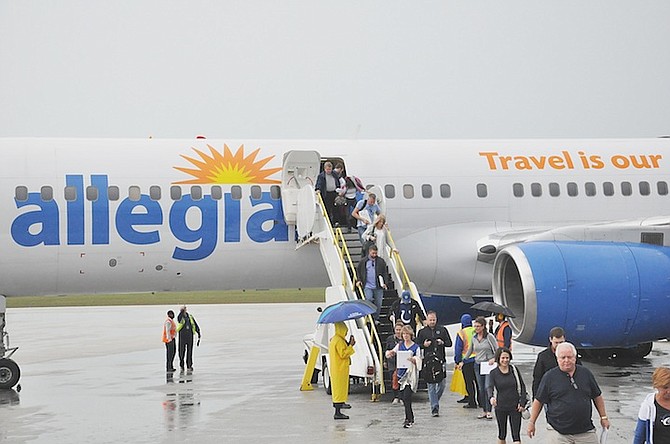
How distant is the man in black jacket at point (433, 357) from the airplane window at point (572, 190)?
6320mm

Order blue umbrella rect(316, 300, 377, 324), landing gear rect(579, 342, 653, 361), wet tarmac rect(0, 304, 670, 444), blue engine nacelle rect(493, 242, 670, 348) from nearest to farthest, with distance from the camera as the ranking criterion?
wet tarmac rect(0, 304, 670, 444) < blue umbrella rect(316, 300, 377, 324) < blue engine nacelle rect(493, 242, 670, 348) < landing gear rect(579, 342, 653, 361)

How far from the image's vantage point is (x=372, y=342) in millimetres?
14805

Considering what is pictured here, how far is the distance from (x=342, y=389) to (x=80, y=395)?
5158 millimetres

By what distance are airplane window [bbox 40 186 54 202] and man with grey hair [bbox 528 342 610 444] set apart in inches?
421

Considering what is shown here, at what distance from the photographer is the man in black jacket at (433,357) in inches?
515

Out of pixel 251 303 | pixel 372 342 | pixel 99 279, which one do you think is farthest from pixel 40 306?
pixel 372 342

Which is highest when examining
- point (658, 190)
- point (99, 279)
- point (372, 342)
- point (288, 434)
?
point (658, 190)

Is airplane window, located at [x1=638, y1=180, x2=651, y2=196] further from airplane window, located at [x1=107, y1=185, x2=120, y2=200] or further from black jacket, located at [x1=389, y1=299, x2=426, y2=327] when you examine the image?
airplane window, located at [x1=107, y1=185, x2=120, y2=200]

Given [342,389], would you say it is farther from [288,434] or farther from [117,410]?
Result: [117,410]

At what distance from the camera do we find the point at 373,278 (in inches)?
612

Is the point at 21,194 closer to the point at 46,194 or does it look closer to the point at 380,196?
the point at 46,194

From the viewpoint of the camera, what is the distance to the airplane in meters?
15.4

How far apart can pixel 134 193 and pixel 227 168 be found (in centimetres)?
170

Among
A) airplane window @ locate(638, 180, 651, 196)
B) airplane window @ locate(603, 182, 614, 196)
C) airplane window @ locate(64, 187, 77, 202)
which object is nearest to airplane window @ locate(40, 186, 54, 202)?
airplane window @ locate(64, 187, 77, 202)
